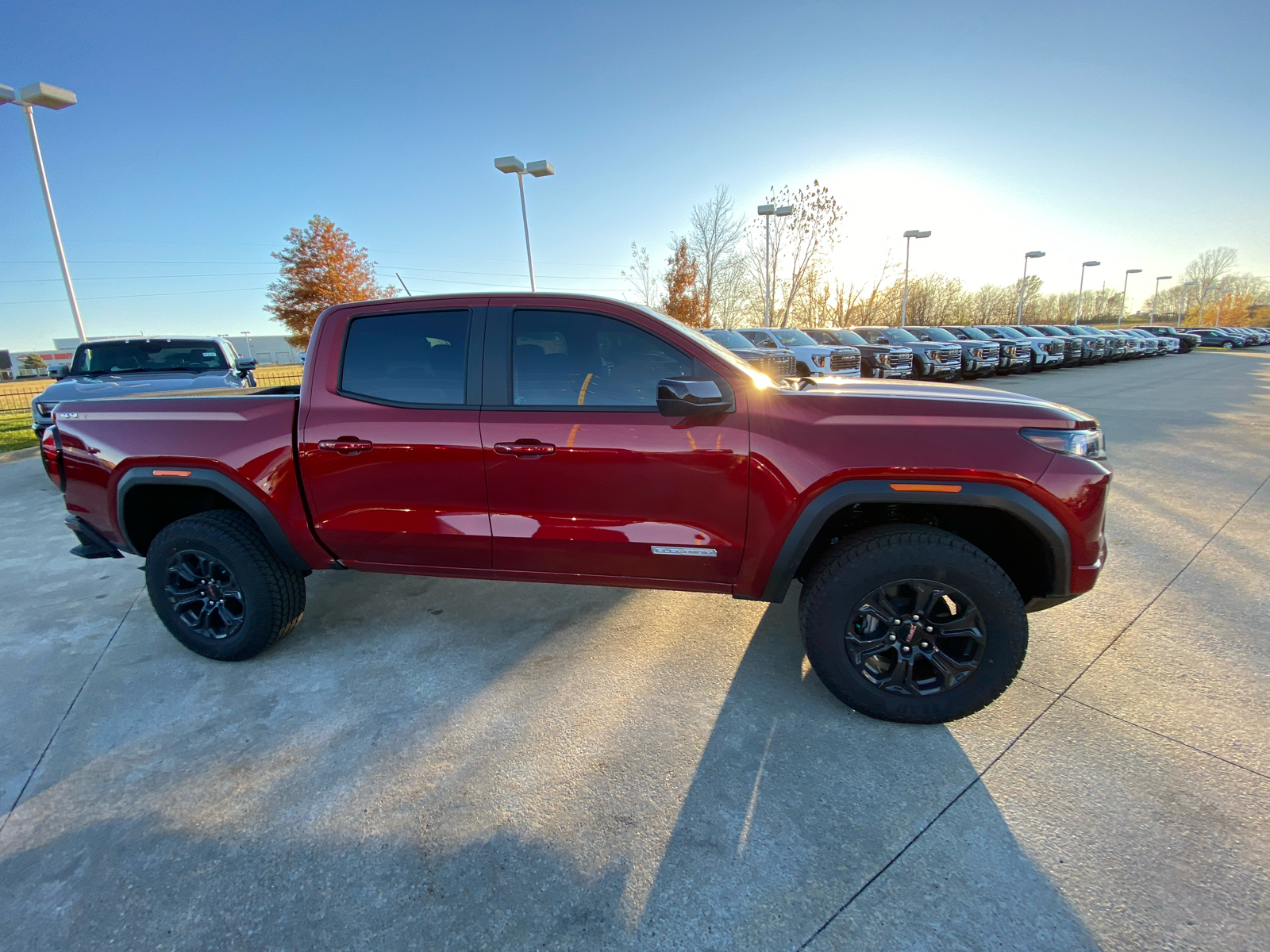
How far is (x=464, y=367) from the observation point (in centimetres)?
268

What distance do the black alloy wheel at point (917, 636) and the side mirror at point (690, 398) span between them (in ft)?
3.22

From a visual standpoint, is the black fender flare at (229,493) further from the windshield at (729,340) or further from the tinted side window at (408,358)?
the windshield at (729,340)

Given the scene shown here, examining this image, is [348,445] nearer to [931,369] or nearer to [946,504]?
[946,504]

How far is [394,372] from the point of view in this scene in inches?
109

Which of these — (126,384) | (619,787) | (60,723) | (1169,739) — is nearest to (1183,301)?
(1169,739)

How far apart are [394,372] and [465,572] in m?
1.03

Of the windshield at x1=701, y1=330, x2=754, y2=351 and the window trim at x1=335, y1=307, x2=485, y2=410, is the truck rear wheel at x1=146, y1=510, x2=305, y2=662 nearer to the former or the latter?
the window trim at x1=335, y1=307, x2=485, y2=410

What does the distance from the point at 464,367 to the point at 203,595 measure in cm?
181

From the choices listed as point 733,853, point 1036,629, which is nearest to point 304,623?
point 733,853

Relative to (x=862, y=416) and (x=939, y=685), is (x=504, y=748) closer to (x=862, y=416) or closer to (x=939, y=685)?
(x=939, y=685)

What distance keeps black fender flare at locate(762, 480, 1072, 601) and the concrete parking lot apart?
0.68 m

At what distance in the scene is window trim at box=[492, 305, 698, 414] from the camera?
2488mm

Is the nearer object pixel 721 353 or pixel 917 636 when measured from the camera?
pixel 917 636

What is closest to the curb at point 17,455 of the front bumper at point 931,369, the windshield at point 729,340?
the windshield at point 729,340
